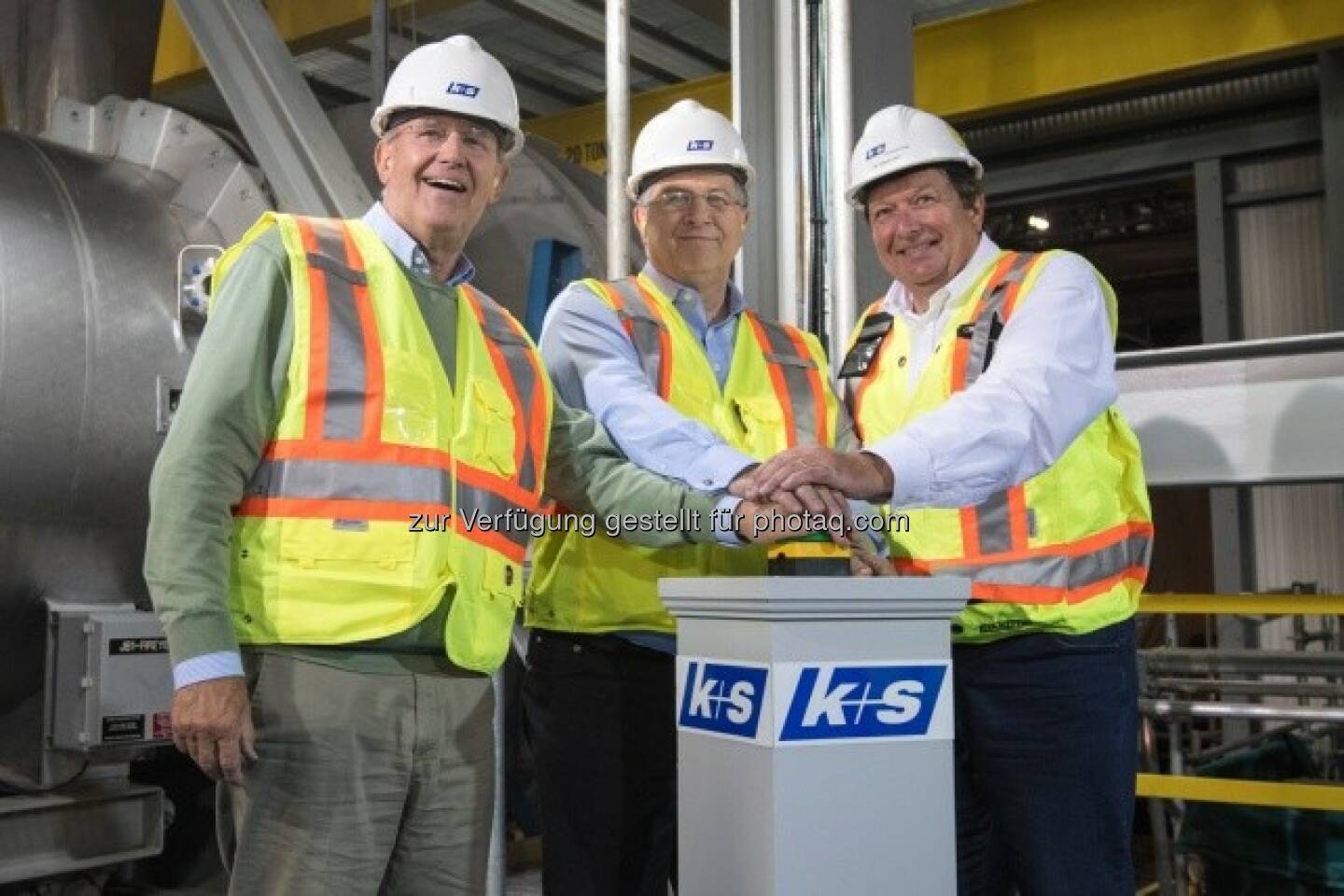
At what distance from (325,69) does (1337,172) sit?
23.3 feet

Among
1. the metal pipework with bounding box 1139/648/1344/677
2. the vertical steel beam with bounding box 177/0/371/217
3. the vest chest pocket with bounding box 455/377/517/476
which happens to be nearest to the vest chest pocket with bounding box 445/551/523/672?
the vest chest pocket with bounding box 455/377/517/476

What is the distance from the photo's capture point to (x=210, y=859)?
3982 millimetres

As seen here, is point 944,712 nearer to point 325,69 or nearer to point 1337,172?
point 1337,172

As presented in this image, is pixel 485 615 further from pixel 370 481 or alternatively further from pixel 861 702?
pixel 861 702

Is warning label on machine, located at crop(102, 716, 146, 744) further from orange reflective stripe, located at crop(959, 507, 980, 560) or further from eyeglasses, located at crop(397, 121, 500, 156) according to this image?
orange reflective stripe, located at crop(959, 507, 980, 560)

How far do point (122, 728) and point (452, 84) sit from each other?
194 centimetres

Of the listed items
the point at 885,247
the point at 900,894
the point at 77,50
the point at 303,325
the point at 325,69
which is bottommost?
the point at 900,894

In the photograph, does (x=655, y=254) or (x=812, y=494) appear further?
(x=655, y=254)

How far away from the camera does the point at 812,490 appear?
1979mm

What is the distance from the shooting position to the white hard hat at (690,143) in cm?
251

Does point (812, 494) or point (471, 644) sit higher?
point (812, 494)

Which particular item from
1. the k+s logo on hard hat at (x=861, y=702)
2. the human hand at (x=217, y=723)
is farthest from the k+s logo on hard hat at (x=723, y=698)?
the human hand at (x=217, y=723)

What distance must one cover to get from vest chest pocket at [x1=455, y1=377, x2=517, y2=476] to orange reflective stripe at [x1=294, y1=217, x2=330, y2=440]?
0.72 ft

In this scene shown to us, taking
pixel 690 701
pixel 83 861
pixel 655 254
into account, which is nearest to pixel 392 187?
pixel 655 254
